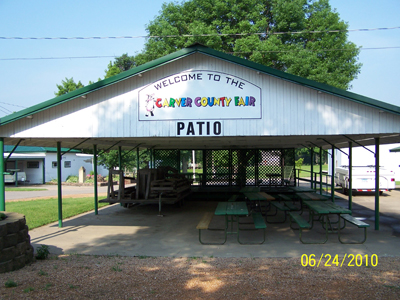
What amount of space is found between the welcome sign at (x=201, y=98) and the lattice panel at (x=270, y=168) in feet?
30.5

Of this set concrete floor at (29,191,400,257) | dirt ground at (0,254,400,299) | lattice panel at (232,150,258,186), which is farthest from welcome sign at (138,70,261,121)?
lattice panel at (232,150,258,186)

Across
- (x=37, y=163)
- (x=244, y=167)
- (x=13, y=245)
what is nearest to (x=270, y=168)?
(x=244, y=167)

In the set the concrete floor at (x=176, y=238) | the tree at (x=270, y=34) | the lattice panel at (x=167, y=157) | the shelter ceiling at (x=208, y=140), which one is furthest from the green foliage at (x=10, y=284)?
the tree at (x=270, y=34)

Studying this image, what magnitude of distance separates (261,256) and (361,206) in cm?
869

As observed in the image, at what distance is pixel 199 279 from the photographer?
5332mm

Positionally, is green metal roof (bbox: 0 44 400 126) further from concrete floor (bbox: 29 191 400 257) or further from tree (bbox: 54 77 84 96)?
tree (bbox: 54 77 84 96)

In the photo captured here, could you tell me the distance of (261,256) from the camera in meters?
6.62

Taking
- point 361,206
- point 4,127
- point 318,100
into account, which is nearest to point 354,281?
point 318,100

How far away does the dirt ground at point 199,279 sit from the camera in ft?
15.4

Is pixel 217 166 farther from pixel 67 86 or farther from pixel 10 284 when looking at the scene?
pixel 67 86

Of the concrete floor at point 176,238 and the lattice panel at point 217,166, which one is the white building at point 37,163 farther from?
the concrete floor at point 176,238

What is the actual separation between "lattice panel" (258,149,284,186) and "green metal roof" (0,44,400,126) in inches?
368

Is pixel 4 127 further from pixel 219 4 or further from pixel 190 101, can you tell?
pixel 219 4

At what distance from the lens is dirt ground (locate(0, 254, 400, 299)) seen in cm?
471
